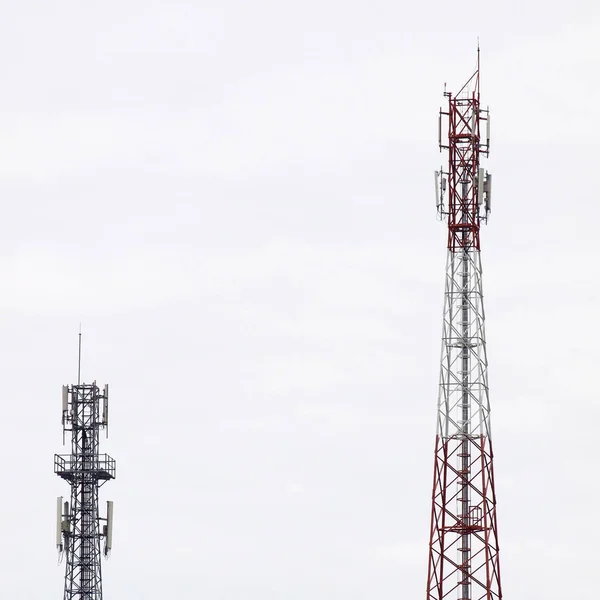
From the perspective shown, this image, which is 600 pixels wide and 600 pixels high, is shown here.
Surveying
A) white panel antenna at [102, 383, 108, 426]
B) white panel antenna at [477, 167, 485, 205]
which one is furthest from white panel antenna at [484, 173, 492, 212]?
white panel antenna at [102, 383, 108, 426]

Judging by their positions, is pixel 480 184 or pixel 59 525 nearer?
pixel 480 184

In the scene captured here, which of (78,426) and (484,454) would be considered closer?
(484,454)

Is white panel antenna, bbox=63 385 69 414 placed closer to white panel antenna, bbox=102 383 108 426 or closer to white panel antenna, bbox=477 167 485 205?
white panel antenna, bbox=102 383 108 426

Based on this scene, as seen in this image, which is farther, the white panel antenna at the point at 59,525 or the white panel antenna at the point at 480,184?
the white panel antenna at the point at 59,525

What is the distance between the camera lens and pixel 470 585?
144 metres

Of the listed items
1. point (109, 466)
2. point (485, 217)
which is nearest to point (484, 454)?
point (485, 217)

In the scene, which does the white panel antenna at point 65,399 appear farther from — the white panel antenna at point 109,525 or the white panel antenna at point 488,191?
the white panel antenna at point 488,191

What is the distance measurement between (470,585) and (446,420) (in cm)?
1005

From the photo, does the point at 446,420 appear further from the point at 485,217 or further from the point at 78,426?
the point at 78,426

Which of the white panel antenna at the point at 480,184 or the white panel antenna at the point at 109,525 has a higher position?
the white panel antenna at the point at 480,184

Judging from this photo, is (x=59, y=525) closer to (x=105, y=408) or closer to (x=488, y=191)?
(x=105, y=408)

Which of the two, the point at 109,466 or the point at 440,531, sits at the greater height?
the point at 109,466

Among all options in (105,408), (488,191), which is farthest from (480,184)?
(105,408)

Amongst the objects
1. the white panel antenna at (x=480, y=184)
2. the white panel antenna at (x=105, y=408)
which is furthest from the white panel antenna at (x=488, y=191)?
the white panel antenna at (x=105, y=408)
